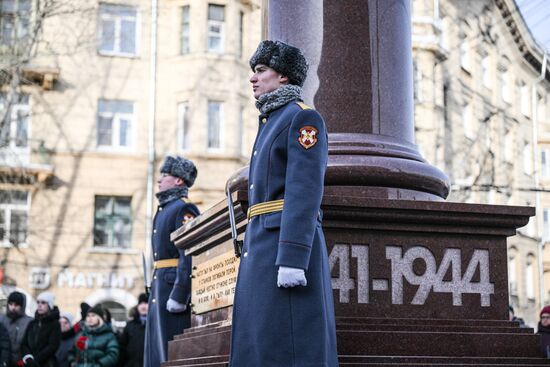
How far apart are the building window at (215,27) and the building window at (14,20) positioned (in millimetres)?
5008

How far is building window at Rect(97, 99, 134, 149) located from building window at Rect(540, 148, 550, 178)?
22.8 meters

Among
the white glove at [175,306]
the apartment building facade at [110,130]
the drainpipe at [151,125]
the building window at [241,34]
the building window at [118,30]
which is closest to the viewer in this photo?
the white glove at [175,306]

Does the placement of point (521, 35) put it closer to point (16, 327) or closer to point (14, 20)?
point (14, 20)

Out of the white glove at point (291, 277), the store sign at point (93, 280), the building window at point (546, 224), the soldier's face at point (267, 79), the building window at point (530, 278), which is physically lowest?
the white glove at point (291, 277)

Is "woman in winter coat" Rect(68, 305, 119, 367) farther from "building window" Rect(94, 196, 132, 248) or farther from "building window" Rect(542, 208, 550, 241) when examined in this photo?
"building window" Rect(542, 208, 550, 241)

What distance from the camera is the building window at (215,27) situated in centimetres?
3141

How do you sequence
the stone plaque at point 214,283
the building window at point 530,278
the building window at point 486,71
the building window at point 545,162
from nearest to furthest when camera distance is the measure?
the stone plaque at point 214,283
the building window at point 486,71
the building window at point 530,278
the building window at point 545,162

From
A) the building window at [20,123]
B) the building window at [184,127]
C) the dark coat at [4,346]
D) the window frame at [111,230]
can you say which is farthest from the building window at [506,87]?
the dark coat at [4,346]

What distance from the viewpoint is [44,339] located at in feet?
39.5

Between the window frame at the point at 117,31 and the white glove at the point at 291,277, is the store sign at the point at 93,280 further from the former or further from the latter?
the white glove at the point at 291,277

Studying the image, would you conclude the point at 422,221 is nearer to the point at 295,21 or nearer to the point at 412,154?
the point at 412,154

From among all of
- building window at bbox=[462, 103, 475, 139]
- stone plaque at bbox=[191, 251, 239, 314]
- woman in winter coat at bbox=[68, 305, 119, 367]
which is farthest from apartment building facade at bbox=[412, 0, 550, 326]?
stone plaque at bbox=[191, 251, 239, 314]

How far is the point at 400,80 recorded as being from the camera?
6.73m

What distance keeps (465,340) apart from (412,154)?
125cm
